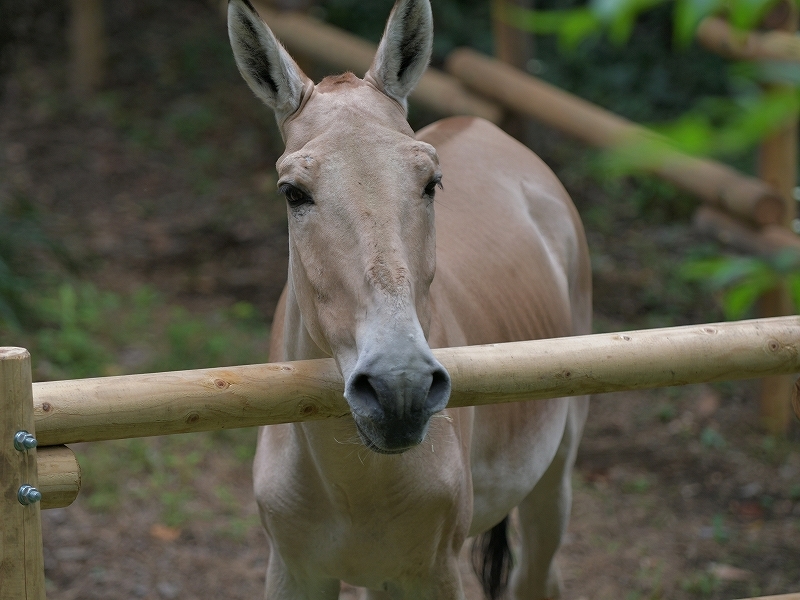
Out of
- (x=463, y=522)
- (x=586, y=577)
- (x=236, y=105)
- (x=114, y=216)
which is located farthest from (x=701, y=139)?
(x=236, y=105)

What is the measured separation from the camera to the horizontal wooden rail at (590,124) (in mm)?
5211

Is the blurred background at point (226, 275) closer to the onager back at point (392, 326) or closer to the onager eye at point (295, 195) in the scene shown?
the onager back at point (392, 326)

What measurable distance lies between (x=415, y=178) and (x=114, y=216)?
6.05 meters

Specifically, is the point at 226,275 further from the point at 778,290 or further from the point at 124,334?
the point at 778,290

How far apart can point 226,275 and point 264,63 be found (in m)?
4.46

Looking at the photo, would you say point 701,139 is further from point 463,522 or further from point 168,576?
point 168,576

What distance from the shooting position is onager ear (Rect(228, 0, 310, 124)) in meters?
2.40

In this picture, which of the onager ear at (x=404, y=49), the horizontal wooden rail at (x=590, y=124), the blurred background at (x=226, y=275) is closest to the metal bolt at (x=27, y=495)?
the blurred background at (x=226, y=275)

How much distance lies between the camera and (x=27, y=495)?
6.02 feet

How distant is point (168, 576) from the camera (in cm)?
418

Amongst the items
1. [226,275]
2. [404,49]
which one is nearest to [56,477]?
[404,49]

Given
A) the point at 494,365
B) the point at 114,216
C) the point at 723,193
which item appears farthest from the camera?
the point at 114,216

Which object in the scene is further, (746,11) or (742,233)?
(742,233)

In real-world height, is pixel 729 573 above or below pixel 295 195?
below
